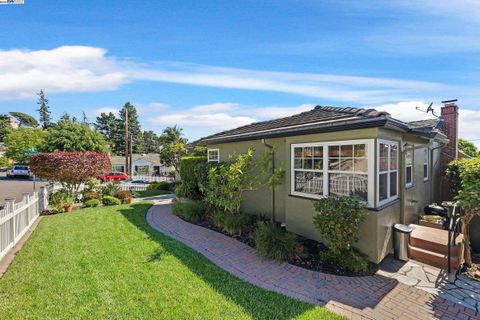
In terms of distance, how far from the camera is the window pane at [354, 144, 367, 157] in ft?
19.5

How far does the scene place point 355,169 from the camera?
6156mm

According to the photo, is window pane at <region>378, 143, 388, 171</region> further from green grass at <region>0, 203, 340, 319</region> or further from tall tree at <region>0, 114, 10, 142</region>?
tall tree at <region>0, 114, 10, 142</region>

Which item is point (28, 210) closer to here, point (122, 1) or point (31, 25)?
point (31, 25)

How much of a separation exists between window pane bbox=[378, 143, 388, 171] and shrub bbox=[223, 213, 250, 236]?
4.56 m

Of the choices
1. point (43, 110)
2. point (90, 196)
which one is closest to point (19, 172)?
point (90, 196)

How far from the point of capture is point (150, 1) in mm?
8078

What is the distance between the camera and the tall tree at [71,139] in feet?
73.1

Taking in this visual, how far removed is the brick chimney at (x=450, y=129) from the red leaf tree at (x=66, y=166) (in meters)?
17.7

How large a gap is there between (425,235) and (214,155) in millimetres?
9136

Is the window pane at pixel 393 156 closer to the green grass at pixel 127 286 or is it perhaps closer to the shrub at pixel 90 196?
the green grass at pixel 127 286

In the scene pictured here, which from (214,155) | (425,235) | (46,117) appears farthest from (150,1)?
(46,117)

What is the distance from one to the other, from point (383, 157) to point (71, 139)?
1025 inches

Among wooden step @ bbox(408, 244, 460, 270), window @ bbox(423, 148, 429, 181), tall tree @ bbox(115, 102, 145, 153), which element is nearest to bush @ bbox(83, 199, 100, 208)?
wooden step @ bbox(408, 244, 460, 270)

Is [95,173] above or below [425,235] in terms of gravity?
above
